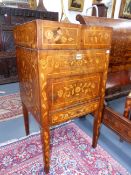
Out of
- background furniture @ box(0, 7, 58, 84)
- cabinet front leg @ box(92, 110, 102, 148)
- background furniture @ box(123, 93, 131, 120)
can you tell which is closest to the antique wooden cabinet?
cabinet front leg @ box(92, 110, 102, 148)

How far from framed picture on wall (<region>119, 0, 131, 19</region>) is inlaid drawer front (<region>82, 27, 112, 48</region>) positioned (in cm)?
308

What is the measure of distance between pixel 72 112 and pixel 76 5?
3.36 m

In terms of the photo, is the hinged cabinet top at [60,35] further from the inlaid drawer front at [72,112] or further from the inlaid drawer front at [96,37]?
the inlaid drawer front at [72,112]

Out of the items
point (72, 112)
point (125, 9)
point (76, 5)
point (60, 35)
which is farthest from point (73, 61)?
point (125, 9)

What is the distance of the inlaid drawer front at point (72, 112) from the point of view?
112cm

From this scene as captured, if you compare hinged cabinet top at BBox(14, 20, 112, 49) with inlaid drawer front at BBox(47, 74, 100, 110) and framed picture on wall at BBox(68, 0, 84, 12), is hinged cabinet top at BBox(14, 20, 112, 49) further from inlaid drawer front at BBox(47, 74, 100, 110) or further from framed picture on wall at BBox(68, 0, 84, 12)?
framed picture on wall at BBox(68, 0, 84, 12)

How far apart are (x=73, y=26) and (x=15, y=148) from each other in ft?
3.88

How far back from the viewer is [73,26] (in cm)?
96

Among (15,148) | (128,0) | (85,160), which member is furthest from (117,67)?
(128,0)

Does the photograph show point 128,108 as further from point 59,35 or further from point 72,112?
point 59,35

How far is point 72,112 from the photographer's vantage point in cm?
119

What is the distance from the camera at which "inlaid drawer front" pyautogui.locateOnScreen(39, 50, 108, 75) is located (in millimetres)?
943

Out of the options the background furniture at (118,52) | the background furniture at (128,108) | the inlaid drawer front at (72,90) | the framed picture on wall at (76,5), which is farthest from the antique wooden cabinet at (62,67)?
the framed picture on wall at (76,5)

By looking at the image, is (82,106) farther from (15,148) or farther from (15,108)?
(15,108)
